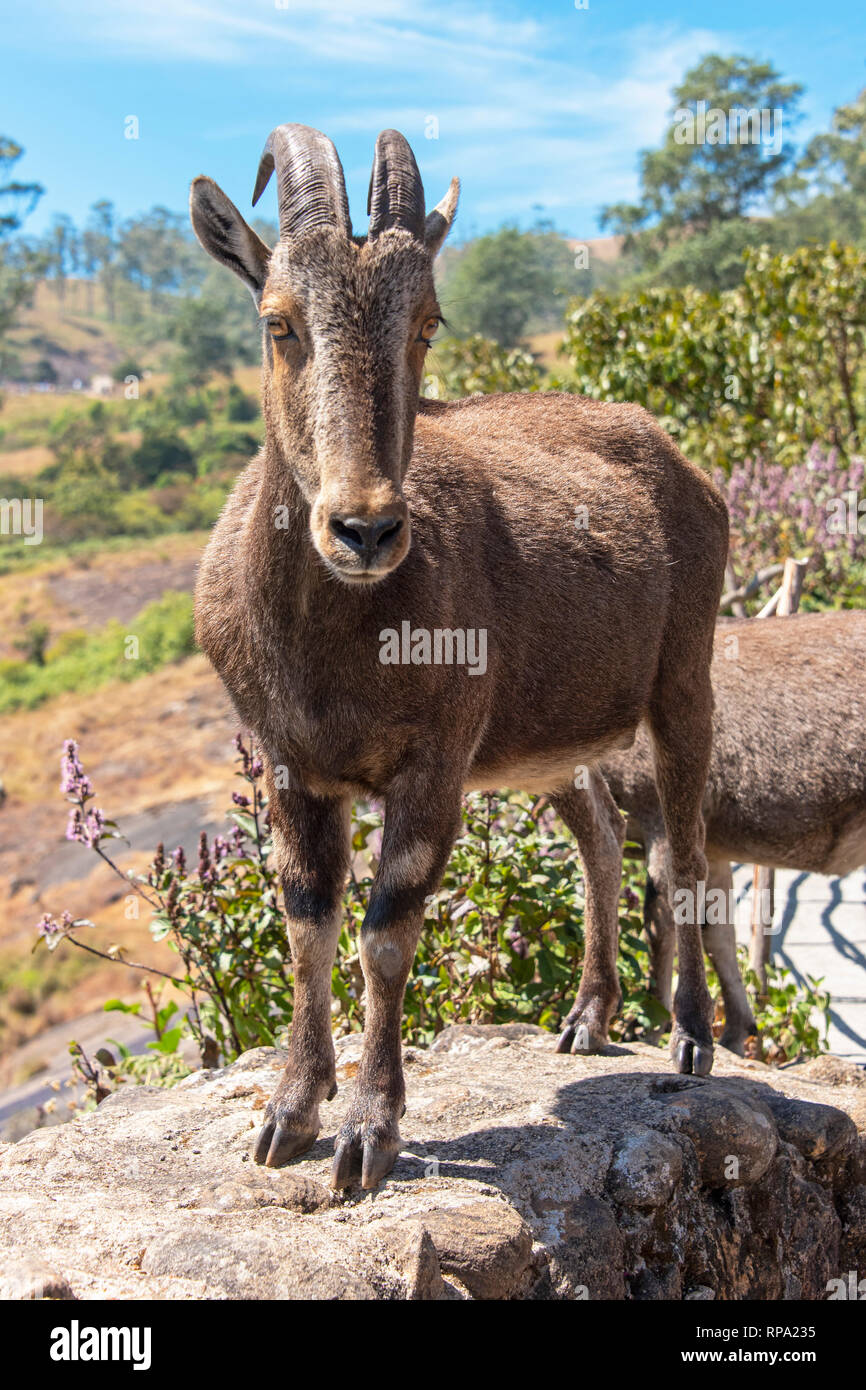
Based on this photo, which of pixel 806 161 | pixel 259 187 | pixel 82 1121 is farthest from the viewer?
pixel 806 161

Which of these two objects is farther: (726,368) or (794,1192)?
(726,368)

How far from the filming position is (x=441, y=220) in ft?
12.4

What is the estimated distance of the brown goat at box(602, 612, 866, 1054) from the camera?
6.14 meters

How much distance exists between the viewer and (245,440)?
2707 inches

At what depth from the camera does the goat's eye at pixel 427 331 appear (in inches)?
137

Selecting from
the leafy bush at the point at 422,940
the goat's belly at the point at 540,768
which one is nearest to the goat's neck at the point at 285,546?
the goat's belly at the point at 540,768

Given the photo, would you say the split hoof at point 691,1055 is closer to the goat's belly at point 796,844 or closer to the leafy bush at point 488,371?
the goat's belly at point 796,844

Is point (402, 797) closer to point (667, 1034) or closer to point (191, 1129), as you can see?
point (191, 1129)

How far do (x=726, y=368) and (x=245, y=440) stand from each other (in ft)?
189

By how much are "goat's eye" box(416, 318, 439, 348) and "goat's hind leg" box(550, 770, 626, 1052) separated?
224 centimetres

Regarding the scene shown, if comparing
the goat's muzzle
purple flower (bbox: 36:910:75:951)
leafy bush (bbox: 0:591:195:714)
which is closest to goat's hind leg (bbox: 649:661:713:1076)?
the goat's muzzle

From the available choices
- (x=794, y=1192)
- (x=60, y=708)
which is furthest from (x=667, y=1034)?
(x=60, y=708)

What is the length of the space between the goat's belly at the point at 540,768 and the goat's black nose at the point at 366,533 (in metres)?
1.32

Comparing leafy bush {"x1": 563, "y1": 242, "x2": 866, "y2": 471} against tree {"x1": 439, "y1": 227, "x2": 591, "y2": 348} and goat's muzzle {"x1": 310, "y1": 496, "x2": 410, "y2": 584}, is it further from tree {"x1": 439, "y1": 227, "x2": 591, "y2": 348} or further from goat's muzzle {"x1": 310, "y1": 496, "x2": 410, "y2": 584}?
tree {"x1": 439, "y1": 227, "x2": 591, "y2": 348}
